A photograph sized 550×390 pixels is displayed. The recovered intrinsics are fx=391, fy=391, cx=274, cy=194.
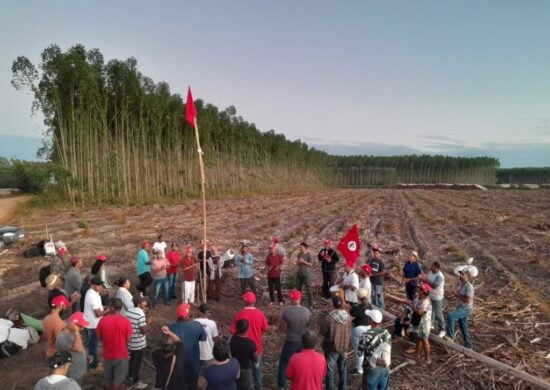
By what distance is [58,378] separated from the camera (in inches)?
181

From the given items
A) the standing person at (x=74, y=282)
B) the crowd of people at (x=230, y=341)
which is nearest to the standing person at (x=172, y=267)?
the crowd of people at (x=230, y=341)

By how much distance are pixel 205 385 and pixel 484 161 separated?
183 metres

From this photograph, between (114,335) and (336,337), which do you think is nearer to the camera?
(114,335)

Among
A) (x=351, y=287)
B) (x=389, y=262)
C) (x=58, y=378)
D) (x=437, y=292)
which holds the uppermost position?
(x=58, y=378)

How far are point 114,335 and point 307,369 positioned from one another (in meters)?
3.28

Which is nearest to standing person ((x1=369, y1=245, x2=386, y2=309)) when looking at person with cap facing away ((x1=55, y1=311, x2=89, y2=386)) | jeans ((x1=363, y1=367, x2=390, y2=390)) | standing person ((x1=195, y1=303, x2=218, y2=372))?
jeans ((x1=363, y1=367, x2=390, y2=390))

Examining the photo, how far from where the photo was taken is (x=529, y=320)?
10.4 metres

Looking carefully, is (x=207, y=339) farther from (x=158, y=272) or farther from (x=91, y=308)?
(x=158, y=272)

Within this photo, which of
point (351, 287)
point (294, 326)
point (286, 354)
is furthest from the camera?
point (351, 287)

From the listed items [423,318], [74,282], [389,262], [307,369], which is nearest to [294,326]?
[307,369]

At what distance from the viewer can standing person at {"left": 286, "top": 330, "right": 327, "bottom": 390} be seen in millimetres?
5582

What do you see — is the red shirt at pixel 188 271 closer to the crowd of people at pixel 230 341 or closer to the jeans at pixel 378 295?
the crowd of people at pixel 230 341

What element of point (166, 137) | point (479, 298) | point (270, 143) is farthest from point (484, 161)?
point (479, 298)

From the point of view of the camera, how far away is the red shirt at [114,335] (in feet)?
21.4
